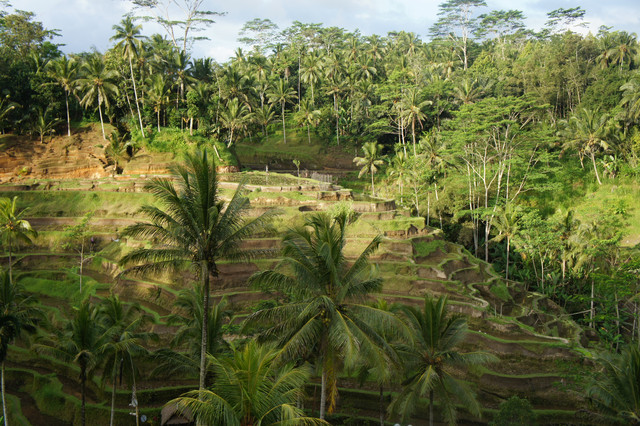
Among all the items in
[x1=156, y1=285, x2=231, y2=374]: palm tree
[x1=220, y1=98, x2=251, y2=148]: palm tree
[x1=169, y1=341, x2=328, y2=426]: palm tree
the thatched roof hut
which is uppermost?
[x1=220, y1=98, x2=251, y2=148]: palm tree

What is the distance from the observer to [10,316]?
17781 mm

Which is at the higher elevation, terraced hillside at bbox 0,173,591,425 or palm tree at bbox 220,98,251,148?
palm tree at bbox 220,98,251,148

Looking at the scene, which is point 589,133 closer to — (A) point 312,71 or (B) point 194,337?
(A) point 312,71

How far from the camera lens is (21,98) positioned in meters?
48.0

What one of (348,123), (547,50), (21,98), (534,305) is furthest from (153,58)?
(547,50)

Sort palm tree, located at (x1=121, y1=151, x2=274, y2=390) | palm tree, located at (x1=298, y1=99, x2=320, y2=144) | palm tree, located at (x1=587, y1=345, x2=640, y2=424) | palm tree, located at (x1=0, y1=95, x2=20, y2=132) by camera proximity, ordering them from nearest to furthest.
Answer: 1. palm tree, located at (x1=121, y1=151, x2=274, y2=390)
2. palm tree, located at (x1=587, y1=345, x2=640, y2=424)
3. palm tree, located at (x1=0, y1=95, x2=20, y2=132)
4. palm tree, located at (x1=298, y1=99, x2=320, y2=144)

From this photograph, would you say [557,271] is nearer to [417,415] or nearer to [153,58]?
[417,415]

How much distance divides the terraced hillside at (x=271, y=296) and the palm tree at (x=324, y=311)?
2093 mm

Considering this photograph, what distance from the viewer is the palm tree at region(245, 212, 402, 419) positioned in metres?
13.7

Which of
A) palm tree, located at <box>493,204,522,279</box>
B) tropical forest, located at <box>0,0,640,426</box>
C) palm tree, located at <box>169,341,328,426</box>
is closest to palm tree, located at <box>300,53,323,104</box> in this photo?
tropical forest, located at <box>0,0,640,426</box>

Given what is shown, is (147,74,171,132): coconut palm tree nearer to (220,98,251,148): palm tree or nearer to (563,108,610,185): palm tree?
(220,98,251,148): palm tree

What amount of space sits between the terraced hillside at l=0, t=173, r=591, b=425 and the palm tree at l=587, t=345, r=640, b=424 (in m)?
4.15

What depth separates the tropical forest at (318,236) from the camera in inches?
584

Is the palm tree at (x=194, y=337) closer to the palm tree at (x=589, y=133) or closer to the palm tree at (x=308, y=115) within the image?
the palm tree at (x=589, y=133)
